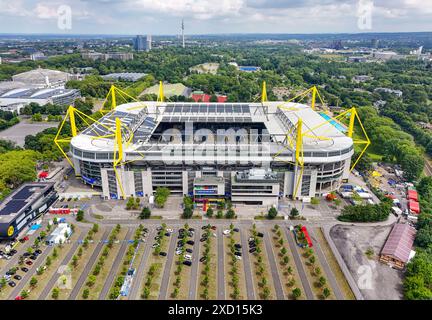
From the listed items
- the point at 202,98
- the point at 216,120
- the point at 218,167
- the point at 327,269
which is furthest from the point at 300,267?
the point at 202,98

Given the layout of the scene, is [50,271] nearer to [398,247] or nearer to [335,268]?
[335,268]

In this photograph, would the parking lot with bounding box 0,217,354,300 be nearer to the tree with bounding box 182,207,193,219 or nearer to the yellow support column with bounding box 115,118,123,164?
the tree with bounding box 182,207,193,219

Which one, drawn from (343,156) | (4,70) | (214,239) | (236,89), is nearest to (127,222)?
(214,239)

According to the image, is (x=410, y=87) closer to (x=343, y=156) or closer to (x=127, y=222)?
(x=343, y=156)

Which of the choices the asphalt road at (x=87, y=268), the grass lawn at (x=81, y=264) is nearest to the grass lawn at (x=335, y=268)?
Answer: the asphalt road at (x=87, y=268)

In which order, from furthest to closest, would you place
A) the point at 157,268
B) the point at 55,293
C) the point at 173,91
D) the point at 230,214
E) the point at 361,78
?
the point at 361,78 → the point at 173,91 → the point at 230,214 → the point at 157,268 → the point at 55,293
